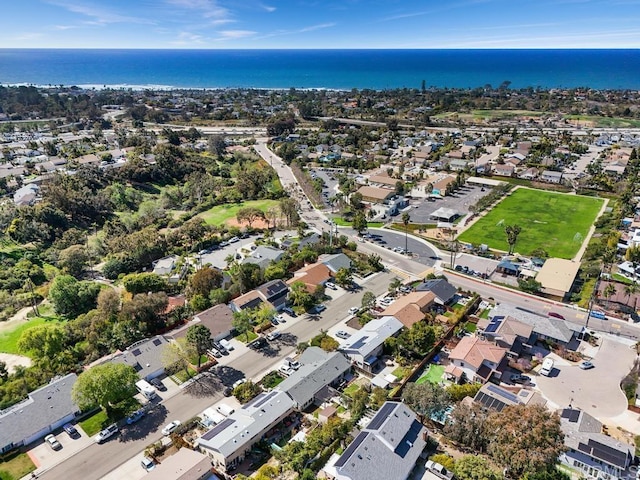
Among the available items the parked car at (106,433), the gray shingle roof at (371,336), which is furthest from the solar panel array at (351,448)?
the parked car at (106,433)

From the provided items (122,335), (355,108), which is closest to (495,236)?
(122,335)

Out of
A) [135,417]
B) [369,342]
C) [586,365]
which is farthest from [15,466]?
[586,365]

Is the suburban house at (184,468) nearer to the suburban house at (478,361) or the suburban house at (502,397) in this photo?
the suburban house at (502,397)

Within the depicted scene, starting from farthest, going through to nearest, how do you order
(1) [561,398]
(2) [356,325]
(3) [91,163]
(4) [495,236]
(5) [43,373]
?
(3) [91,163], (4) [495,236], (2) [356,325], (5) [43,373], (1) [561,398]

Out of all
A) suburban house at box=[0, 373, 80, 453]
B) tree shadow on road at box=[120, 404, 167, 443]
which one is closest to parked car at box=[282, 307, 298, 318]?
tree shadow on road at box=[120, 404, 167, 443]

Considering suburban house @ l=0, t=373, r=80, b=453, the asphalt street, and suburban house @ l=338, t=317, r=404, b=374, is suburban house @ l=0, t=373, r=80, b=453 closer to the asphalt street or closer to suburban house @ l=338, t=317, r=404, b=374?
the asphalt street

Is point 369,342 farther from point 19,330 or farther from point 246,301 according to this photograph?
point 19,330

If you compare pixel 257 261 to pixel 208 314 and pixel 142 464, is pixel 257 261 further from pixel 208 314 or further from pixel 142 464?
pixel 142 464
